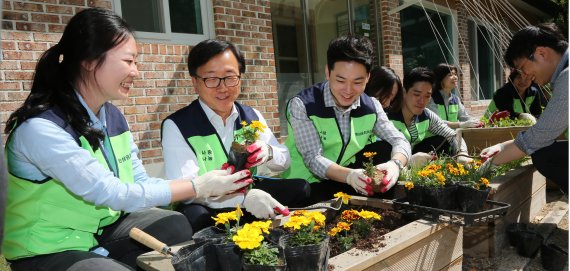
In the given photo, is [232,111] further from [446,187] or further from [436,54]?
[436,54]

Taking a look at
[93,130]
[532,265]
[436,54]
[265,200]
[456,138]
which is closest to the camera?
[93,130]

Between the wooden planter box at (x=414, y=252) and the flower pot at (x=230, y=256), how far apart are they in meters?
0.31

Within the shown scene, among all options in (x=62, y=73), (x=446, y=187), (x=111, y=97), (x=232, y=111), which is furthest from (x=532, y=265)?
(x=62, y=73)

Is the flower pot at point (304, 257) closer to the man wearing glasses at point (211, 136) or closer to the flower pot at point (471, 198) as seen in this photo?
the man wearing glasses at point (211, 136)

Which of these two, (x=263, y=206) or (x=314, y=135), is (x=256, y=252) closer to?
(x=263, y=206)

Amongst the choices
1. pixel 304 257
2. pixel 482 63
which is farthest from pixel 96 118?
pixel 482 63

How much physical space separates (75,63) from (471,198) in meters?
1.76

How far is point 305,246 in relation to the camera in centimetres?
129

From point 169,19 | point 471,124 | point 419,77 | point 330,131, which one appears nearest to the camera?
point 330,131

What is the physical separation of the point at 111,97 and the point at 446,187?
1.49 m

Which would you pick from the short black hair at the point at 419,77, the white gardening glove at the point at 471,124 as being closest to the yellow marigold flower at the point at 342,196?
the short black hair at the point at 419,77

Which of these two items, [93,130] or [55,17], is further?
[55,17]

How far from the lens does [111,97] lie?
1.72 metres

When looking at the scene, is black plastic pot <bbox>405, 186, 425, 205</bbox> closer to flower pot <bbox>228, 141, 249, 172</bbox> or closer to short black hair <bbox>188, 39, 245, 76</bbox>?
flower pot <bbox>228, 141, 249, 172</bbox>
